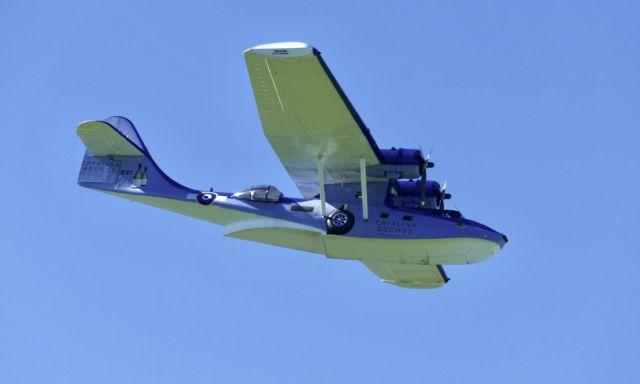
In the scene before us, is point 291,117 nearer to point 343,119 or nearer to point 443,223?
point 343,119

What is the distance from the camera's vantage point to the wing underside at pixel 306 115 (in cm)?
2250

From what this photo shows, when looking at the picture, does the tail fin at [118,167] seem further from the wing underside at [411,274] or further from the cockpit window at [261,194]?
the wing underside at [411,274]

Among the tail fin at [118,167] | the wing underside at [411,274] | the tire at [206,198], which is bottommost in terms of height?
the wing underside at [411,274]

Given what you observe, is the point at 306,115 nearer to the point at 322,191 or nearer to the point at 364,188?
the point at 322,191

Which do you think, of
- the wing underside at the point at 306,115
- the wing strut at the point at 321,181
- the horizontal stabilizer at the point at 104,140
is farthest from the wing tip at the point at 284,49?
the horizontal stabilizer at the point at 104,140

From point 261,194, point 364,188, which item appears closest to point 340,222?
point 364,188

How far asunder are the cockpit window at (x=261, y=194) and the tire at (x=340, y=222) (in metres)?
1.61

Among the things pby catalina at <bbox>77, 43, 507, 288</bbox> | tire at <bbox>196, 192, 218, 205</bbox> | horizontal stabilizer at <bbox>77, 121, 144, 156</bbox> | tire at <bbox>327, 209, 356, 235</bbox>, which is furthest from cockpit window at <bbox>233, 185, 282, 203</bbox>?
horizontal stabilizer at <bbox>77, 121, 144, 156</bbox>

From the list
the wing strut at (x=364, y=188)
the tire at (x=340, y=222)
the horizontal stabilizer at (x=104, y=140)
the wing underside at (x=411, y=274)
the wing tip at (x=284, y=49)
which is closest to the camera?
the wing tip at (x=284, y=49)

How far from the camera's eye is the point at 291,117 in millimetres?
24391

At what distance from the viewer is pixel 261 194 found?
26.5 meters

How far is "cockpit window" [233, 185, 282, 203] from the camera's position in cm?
2645

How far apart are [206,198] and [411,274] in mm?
5703

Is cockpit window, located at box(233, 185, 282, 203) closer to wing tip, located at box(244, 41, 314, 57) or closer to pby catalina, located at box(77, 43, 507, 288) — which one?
pby catalina, located at box(77, 43, 507, 288)
